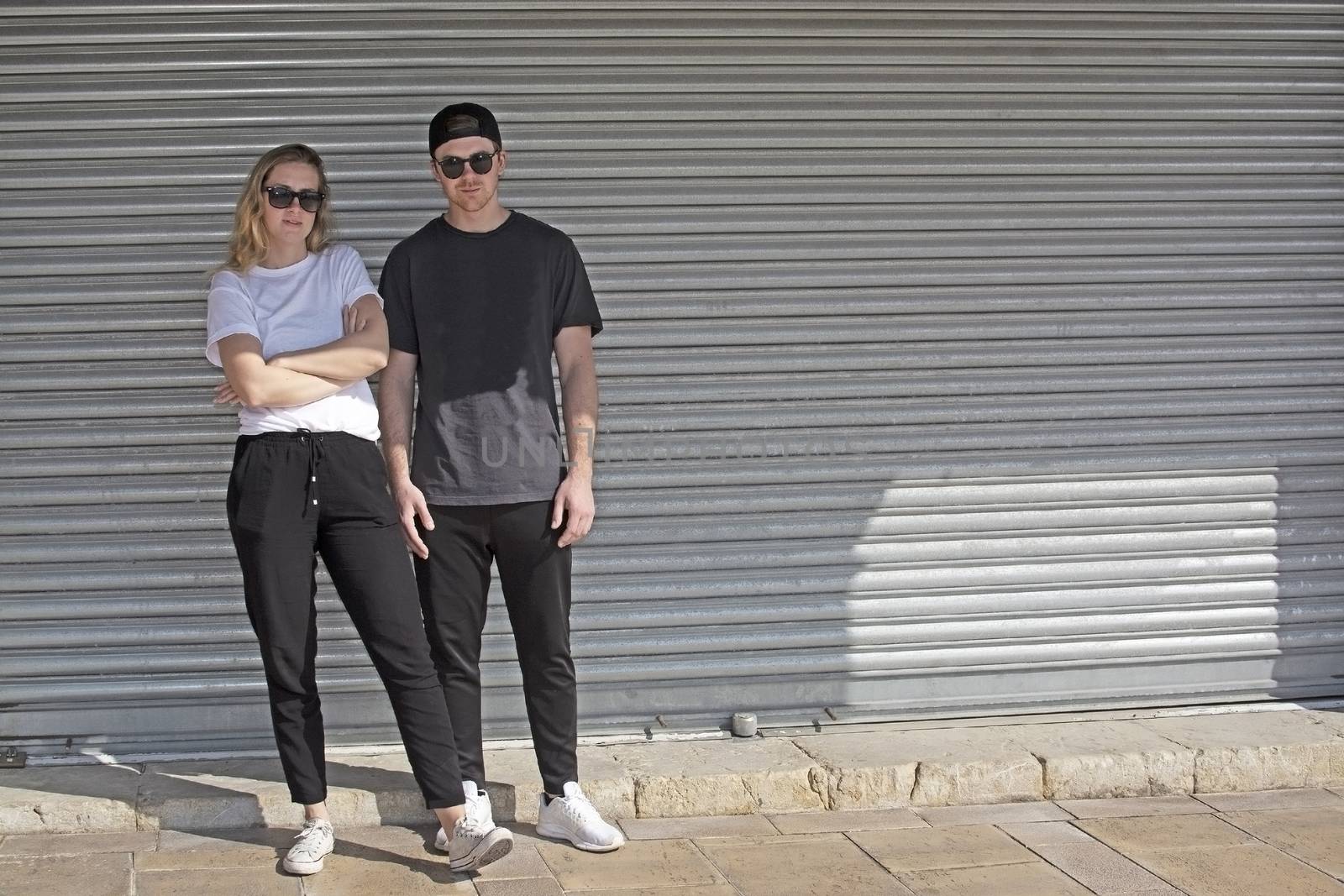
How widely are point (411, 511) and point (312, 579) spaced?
1.14 ft

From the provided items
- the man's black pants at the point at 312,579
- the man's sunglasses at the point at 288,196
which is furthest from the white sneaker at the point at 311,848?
the man's sunglasses at the point at 288,196

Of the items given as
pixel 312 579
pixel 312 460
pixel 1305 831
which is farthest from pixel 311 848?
pixel 1305 831

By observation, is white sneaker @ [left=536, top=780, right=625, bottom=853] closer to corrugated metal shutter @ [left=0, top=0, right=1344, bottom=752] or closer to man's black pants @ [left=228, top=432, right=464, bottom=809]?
man's black pants @ [left=228, top=432, right=464, bottom=809]

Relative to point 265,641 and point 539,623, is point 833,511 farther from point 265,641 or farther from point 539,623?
point 265,641

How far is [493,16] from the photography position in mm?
5203

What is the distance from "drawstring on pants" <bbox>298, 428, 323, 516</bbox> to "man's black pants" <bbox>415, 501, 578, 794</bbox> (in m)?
0.39

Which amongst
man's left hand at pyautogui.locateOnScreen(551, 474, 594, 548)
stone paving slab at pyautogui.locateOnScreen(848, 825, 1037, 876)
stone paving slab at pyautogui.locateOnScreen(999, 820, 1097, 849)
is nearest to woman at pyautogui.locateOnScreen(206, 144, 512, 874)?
man's left hand at pyautogui.locateOnScreen(551, 474, 594, 548)

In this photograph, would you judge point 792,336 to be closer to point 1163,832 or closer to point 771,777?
point 771,777

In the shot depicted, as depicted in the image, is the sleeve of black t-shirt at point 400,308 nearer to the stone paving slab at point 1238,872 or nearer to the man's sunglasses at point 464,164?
the man's sunglasses at point 464,164

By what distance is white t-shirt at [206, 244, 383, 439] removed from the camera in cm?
412

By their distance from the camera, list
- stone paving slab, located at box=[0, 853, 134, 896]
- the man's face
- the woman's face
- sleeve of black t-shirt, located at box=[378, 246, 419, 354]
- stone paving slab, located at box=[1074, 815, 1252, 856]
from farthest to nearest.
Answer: stone paving slab, located at box=[1074, 815, 1252, 856] → sleeve of black t-shirt, located at box=[378, 246, 419, 354] → the man's face → the woman's face → stone paving slab, located at box=[0, 853, 134, 896]

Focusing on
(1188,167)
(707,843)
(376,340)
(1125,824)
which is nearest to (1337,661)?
(1125,824)

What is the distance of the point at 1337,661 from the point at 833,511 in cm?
222

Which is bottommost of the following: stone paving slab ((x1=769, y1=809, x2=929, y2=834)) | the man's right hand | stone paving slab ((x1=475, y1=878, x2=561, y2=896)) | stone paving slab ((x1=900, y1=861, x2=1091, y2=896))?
stone paving slab ((x1=900, y1=861, x2=1091, y2=896))
